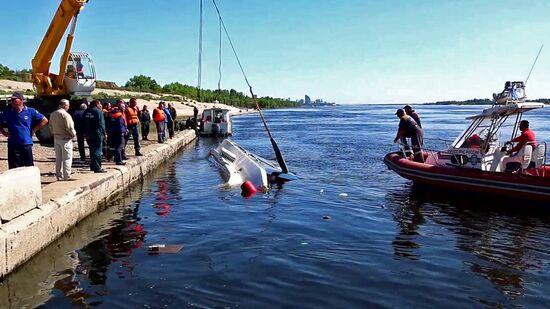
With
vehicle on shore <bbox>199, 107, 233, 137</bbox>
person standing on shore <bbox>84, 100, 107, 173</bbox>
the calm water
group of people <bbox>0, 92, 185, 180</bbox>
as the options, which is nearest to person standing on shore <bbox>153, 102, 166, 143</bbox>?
group of people <bbox>0, 92, 185, 180</bbox>

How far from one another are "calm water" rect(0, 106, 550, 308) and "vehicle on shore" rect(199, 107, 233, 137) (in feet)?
62.5

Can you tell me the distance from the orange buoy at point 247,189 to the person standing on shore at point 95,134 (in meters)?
3.36

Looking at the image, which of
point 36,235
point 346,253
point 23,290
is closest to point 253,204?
point 346,253

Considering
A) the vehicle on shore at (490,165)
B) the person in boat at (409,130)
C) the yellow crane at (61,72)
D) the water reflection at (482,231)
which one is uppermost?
the yellow crane at (61,72)

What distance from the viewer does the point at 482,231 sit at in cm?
907

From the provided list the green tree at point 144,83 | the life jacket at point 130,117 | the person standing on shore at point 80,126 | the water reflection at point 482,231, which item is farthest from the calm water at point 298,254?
the green tree at point 144,83

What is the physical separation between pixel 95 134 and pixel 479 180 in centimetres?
902

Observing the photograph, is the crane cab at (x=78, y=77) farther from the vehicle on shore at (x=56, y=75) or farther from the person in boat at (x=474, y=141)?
the person in boat at (x=474, y=141)

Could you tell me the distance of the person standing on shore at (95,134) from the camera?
11.4 m

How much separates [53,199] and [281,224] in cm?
406

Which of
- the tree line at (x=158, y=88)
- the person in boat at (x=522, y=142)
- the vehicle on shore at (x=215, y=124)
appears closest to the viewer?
the person in boat at (x=522, y=142)

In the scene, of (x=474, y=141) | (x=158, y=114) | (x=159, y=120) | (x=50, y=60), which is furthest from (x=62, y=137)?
(x=50, y=60)

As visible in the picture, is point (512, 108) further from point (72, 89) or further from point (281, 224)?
point (72, 89)

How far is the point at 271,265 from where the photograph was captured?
6.98 meters
